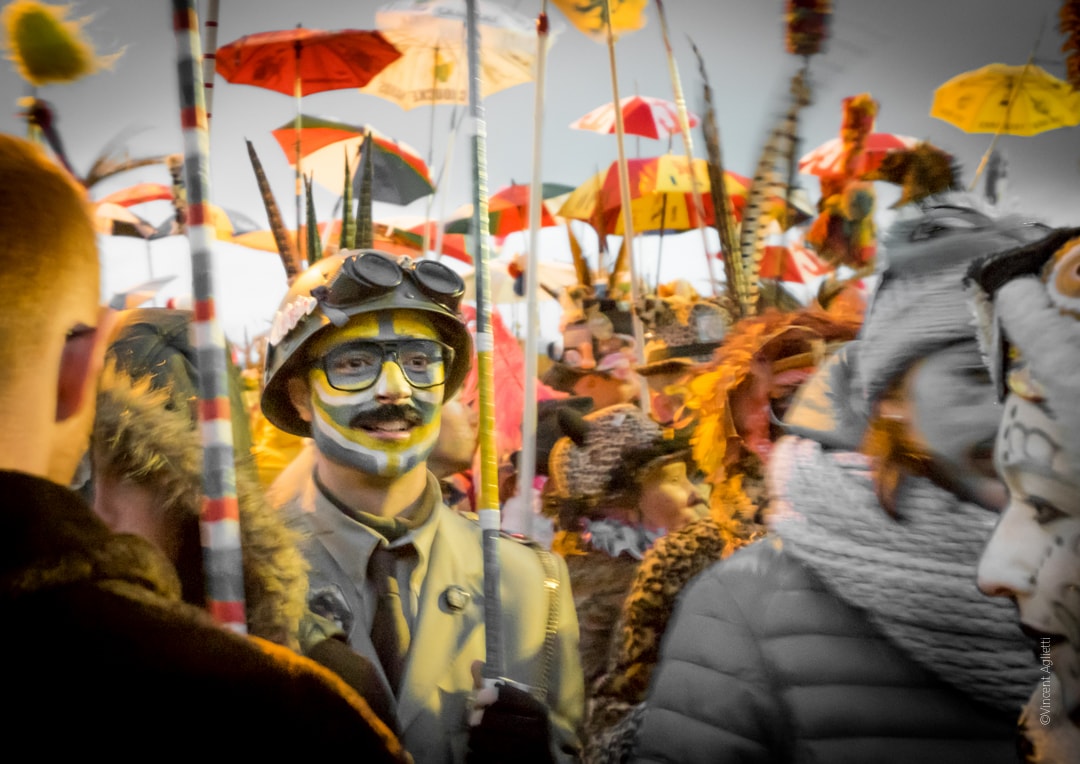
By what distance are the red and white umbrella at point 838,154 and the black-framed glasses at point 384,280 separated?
1.13 metres

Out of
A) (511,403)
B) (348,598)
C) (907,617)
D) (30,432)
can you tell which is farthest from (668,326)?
(30,432)

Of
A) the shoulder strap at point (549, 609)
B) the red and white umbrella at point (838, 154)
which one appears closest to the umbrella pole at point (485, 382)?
the shoulder strap at point (549, 609)

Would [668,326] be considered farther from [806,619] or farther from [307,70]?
[307,70]

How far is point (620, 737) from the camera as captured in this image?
250 centimetres

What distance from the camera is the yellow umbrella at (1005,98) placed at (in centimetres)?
282

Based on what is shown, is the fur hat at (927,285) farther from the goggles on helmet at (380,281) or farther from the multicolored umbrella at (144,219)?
the multicolored umbrella at (144,219)

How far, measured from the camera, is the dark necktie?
91.8 inches

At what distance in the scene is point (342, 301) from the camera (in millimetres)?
2367

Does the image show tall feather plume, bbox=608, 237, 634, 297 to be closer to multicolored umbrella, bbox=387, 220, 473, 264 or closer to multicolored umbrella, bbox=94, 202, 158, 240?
multicolored umbrella, bbox=387, 220, 473, 264

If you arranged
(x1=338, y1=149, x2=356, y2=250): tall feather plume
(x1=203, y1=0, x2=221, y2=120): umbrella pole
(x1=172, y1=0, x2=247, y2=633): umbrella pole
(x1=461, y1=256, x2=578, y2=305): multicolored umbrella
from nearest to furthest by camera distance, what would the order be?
(x1=172, y1=0, x2=247, y2=633): umbrella pole
(x1=203, y1=0, x2=221, y2=120): umbrella pole
(x1=338, y1=149, x2=356, y2=250): tall feather plume
(x1=461, y1=256, x2=578, y2=305): multicolored umbrella

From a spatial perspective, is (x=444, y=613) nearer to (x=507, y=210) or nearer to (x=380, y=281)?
(x=380, y=281)

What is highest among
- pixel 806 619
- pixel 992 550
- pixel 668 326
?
pixel 668 326

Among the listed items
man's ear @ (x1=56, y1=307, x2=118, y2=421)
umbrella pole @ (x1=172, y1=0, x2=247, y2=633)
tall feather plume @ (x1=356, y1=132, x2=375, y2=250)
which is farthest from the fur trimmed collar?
tall feather plume @ (x1=356, y1=132, x2=375, y2=250)

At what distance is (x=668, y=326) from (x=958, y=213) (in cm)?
86
